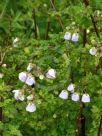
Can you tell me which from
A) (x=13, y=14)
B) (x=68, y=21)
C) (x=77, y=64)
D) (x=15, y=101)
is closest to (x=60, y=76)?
(x=77, y=64)

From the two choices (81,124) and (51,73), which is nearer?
(51,73)

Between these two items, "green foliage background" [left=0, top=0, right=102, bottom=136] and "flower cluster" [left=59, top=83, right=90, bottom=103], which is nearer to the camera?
"flower cluster" [left=59, top=83, right=90, bottom=103]

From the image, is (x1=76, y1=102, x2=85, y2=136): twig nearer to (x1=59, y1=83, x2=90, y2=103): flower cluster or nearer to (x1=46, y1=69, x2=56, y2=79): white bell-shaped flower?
(x1=59, y1=83, x2=90, y2=103): flower cluster

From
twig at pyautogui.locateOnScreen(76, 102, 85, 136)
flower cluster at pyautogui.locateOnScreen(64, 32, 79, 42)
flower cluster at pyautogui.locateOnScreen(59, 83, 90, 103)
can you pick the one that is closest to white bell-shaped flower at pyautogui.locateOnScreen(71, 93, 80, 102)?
flower cluster at pyautogui.locateOnScreen(59, 83, 90, 103)

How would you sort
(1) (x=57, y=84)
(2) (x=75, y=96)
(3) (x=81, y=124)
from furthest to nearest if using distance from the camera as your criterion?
(3) (x=81, y=124), (1) (x=57, y=84), (2) (x=75, y=96)

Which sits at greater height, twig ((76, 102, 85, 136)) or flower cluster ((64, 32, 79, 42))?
flower cluster ((64, 32, 79, 42))

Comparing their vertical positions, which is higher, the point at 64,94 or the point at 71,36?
the point at 71,36

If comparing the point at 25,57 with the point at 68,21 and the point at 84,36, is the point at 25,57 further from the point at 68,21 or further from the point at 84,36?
the point at 68,21

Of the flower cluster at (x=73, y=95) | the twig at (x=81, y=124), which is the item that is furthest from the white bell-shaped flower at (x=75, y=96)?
the twig at (x=81, y=124)

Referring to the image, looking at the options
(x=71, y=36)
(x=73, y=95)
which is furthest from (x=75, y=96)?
(x=71, y=36)

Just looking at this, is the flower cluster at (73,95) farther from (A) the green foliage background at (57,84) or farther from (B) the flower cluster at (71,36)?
(B) the flower cluster at (71,36)

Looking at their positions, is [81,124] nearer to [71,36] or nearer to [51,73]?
[51,73]

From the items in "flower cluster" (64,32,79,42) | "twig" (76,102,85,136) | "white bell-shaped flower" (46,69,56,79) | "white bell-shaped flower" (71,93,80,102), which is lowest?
"twig" (76,102,85,136)
